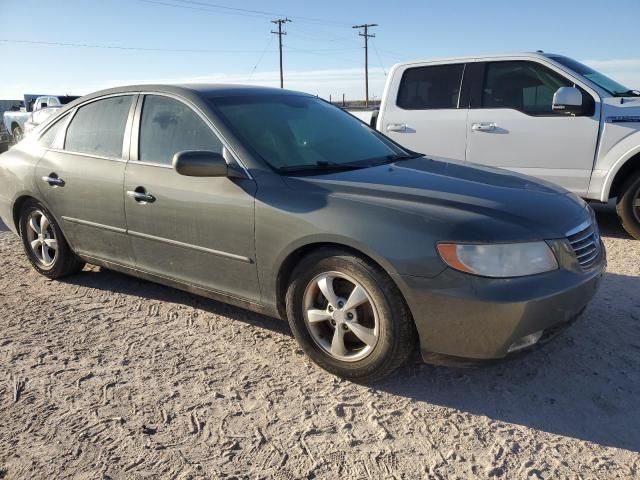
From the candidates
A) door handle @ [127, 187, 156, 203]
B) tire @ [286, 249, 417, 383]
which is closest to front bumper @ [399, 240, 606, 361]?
tire @ [286, 249, 417, 383]

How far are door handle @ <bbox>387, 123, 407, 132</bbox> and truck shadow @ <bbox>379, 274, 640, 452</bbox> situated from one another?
3709 mm

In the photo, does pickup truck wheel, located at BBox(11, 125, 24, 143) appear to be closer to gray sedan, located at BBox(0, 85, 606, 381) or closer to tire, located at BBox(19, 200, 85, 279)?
tire, located at BBox(19, 200, 85, 279)

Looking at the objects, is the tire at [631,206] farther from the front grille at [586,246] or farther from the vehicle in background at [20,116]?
the vehicle in background at [20,116]

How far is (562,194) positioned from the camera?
331 cm

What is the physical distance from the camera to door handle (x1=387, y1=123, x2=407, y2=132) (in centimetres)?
668

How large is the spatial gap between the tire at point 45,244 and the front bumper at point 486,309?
3109mm

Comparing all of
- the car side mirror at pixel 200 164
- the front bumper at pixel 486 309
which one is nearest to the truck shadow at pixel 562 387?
the front bumper at pixel 486 309

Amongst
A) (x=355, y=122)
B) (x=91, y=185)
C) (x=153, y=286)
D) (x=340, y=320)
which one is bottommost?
(x=153, y=286)

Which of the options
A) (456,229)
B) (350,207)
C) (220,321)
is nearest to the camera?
(456,229)

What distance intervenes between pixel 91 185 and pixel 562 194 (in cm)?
317

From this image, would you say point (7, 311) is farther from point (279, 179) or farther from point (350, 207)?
point (350, 207)

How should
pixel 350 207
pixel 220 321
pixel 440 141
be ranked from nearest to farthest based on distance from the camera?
pixel 350 207, pixel 220 321, pixel 440 141

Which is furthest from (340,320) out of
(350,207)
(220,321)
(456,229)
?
(220,321)

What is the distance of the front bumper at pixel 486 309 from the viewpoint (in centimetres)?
252
